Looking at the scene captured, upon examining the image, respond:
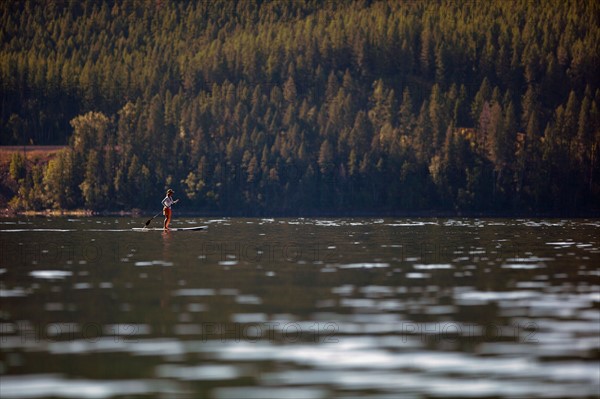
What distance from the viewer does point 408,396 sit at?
74.9 ft

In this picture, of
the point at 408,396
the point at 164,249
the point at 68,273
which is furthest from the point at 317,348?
the point at 164,249

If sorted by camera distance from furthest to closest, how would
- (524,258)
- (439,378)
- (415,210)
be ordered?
(415,210), (524,258), (439,378)

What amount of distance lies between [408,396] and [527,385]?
2.50 meters

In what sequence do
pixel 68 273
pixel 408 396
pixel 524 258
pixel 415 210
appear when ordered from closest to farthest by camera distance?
pixel 408 396, pixel 68 273, pixel 524 258, pixel 415 210

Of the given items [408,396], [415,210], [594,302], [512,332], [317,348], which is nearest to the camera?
[408,396]

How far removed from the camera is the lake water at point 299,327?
24.0m

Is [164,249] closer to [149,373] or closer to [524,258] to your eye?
[524,258]

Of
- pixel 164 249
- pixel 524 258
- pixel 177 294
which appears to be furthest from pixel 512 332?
pixel 164 249

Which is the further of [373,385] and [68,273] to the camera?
[68,273]

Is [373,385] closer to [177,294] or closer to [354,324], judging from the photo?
[354,324]

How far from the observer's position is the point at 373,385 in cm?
2383

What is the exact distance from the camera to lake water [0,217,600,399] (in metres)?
24.0

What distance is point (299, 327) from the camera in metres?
31.1

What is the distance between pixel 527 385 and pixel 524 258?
32121mm
